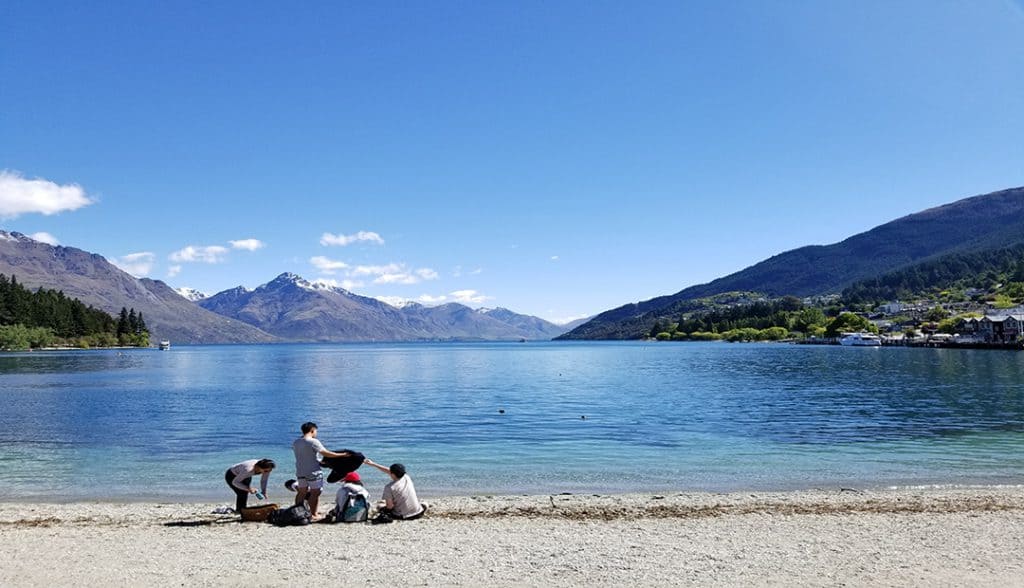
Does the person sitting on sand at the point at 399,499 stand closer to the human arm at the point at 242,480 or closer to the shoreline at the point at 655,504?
the shoreline at the point at 655,504

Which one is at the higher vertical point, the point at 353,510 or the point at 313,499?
the point at 313,499

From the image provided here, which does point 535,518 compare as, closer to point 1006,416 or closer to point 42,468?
point 42,468

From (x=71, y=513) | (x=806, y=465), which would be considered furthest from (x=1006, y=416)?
(x=71, y=513)

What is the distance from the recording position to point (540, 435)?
1532 inches

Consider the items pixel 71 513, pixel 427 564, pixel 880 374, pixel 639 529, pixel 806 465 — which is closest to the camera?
pixel 427 564

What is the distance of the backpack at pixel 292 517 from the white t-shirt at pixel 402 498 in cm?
207

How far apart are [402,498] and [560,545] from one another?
4886mm

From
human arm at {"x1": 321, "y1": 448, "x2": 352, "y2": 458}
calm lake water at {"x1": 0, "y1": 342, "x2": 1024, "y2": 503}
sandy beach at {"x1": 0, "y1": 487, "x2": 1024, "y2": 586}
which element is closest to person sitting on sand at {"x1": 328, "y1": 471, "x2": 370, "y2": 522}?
sandy beach at {"x1": 0, "y1": 487, "x2": 1024, "y2": 586}

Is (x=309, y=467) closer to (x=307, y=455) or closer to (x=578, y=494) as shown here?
(x=307, y=455)

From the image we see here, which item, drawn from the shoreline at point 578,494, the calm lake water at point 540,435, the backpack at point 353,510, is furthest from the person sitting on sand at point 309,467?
the calm lake water at point 540,435

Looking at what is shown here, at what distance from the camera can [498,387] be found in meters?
79.1

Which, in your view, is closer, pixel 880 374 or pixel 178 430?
pixel 178 430

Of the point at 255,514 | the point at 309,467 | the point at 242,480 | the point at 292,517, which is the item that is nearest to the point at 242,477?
the point at 242,480

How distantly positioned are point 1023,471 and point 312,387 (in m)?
71.2
